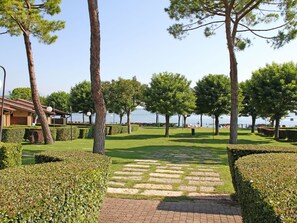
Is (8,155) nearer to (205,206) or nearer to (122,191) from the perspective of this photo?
(122,191)

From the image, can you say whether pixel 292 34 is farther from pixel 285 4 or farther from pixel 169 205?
pixel 169 205

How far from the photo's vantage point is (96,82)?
365 inches

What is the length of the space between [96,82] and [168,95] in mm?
20383

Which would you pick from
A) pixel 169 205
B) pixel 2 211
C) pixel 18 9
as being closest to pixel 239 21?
pixel 18 9

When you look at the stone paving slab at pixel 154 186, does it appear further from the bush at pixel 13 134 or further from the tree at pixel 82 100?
the tree at pixel 82 100

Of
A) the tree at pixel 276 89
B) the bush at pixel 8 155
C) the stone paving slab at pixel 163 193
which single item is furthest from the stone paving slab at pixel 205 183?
the tree at pixel 276 89

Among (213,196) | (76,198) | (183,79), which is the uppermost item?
(183,79)

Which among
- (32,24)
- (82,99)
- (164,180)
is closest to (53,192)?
(164,180)

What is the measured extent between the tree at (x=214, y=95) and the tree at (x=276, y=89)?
5132mm

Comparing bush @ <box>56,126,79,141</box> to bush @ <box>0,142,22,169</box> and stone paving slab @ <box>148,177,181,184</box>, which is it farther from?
stone paving slab @ <box>148,177,181,184</box>

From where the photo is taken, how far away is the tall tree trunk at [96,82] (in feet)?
30.0

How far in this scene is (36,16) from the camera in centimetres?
1747

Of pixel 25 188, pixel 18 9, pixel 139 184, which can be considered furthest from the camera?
pixel 18 9

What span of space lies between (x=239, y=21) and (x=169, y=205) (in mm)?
12065
